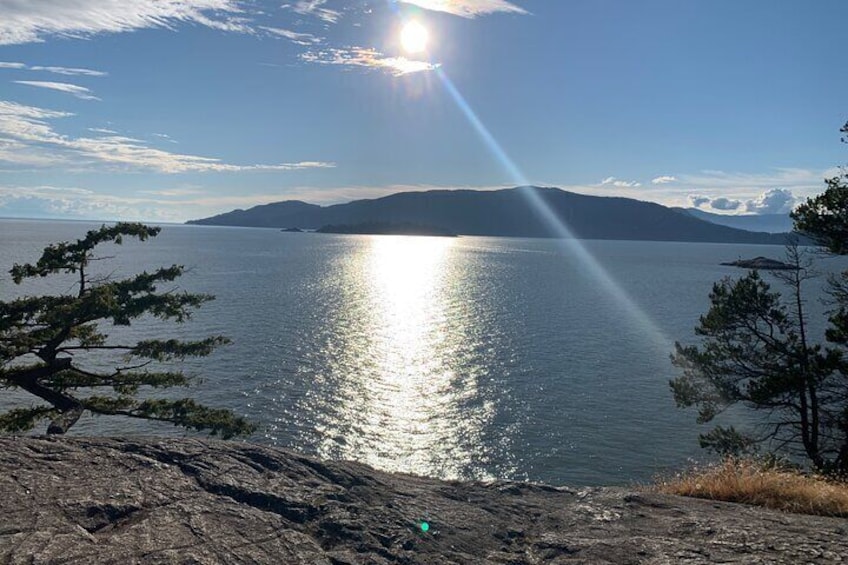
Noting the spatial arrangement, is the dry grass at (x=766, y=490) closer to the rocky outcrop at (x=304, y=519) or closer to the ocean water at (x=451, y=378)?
the rocky outcrop at (x=304, y=519)

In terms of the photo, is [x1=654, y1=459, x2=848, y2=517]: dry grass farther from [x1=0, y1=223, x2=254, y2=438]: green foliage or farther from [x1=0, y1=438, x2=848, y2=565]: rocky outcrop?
→ [x1=0, y1=223, x2=254, y2=438]: green foliage

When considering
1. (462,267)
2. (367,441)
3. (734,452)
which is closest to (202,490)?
(734,452)

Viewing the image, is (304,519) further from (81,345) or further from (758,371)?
(758,371)

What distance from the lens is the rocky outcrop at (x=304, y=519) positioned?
5984 mm

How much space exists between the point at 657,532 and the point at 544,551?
5.69 feet

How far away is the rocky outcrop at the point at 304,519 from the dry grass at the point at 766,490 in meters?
0.76

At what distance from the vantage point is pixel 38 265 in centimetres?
2214

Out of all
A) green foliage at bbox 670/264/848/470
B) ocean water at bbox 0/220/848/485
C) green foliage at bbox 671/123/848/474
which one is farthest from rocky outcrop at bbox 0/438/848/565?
ocean water at bbox 0/220/848/485

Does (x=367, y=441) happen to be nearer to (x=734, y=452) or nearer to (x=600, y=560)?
(x=734, y=452)

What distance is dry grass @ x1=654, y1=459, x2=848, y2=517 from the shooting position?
902 cm

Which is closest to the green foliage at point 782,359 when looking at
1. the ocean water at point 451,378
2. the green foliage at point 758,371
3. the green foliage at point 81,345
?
the green foliage at point 758,371

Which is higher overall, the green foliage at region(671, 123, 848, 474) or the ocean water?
the green foliage at region(671, 123, 848, 474)

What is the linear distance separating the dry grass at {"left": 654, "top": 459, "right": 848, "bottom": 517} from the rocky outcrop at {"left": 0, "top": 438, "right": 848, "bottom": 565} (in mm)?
764

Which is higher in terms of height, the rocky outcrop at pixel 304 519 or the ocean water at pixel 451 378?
the rocky outcrop at pixel 304 519
